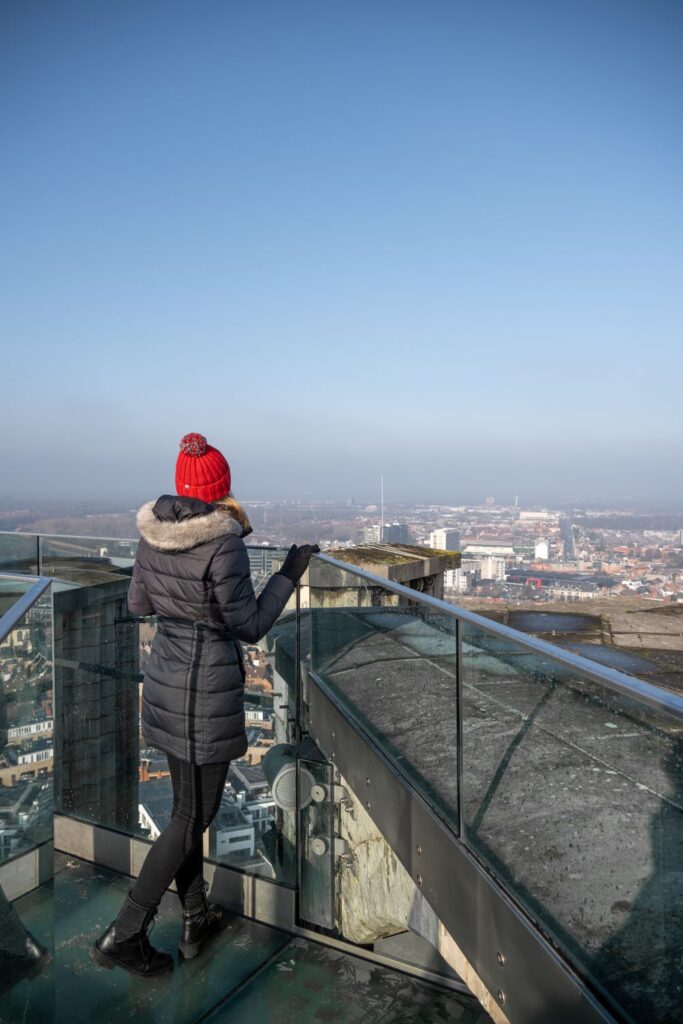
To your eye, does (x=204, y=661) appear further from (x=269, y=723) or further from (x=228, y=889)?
(x=228, y=889)

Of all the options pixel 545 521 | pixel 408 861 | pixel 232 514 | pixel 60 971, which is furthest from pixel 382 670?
pixel 545 521

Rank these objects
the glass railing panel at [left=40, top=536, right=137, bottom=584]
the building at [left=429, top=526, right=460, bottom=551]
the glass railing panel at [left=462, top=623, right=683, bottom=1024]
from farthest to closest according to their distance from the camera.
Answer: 1. the building at [left=429, top=526, right=460, bottom=551]
2. the glass railing panel at [left=40, top=536, right=137, bottom=584]
3. the glass railing panel at [left=462, top=623, right=683, bottom=1024]

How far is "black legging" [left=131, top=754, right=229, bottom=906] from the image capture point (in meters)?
2.91

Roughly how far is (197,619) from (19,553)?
442 centimetres

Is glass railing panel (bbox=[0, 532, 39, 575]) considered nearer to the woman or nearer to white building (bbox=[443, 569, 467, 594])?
the woman

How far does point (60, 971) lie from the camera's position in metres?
3.26

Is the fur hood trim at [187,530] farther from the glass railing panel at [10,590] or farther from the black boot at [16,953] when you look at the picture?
the black boot at [16,953]

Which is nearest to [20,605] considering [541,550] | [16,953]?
[16,953]

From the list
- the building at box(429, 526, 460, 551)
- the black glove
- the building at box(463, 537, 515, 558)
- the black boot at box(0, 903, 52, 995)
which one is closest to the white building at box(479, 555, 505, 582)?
the building at box(429, 526, 460, 551)

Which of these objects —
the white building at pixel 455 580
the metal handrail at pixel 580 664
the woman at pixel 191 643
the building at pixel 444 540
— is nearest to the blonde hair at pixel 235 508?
the woman at pixel 191 643

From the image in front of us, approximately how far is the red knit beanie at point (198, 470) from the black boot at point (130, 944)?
1648mm

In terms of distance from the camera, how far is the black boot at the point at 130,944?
294cm

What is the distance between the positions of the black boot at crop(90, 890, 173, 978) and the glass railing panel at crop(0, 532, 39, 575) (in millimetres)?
3770

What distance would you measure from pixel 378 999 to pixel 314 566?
2.07m
